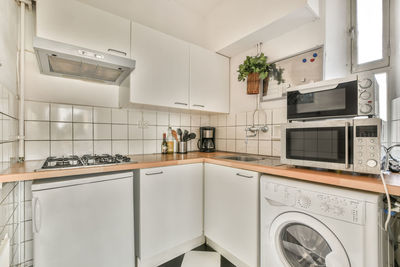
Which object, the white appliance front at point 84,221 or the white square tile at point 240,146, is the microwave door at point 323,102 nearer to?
the white square tile at point 240,146

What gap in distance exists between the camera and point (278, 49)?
1.77 metres

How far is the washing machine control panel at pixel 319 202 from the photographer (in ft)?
2.69

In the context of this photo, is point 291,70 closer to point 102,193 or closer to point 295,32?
point 295,32

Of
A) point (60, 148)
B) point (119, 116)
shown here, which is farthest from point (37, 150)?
point (119, 116)

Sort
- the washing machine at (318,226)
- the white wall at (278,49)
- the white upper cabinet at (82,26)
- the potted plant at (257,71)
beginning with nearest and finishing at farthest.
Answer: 1. the washing machine at (318,226)
2. the white upper cabinet at (82,26)
3. the white wall at (278,49)
4. the potted plant at (257,71)

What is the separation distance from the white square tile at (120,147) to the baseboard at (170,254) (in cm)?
94

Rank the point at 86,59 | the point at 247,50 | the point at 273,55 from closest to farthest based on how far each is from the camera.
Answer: the point at 86,59 < the point at 273,55 < the point at 247,50

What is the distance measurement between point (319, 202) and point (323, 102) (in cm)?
60

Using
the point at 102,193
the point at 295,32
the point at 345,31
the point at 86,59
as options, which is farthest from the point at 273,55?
the point at 102,193

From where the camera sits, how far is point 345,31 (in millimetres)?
1501

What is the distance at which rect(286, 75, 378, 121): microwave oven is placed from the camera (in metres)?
0.92

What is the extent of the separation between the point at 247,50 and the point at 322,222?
1.80 metres

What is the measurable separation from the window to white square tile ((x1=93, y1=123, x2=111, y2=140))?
219 centimetres

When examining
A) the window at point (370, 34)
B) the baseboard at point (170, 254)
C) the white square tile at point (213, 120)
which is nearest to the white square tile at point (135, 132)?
the white square tile at point (213, 120)
